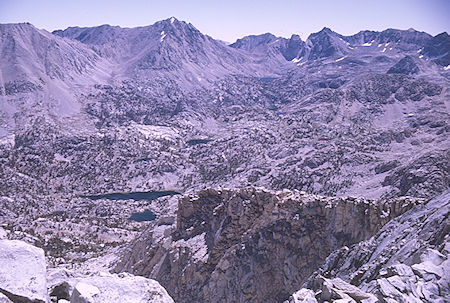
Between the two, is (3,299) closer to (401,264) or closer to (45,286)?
(45,286)

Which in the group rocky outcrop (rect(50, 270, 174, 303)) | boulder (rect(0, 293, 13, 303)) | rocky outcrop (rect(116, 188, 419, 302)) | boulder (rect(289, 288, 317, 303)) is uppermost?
boulder (rect(0, 293, 13, 303))

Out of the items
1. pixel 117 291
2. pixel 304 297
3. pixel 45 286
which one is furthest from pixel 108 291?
pixel 304 297

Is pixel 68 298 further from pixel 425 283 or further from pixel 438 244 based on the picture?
pixel 438 244

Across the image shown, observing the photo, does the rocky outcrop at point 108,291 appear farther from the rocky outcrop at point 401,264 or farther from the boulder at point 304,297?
the rocky outcrop at point 401,264

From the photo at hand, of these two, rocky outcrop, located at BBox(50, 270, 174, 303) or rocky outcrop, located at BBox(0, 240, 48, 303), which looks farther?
rocky outcrop, located at BBox(50, 270, 174, 303)

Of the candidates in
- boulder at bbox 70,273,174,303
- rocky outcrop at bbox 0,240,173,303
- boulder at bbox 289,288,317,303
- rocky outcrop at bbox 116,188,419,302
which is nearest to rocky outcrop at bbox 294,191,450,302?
boulder at bbox 289,288,317,303

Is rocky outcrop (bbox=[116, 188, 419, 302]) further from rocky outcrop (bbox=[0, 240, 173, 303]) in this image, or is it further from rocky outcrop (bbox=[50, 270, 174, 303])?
rocky outcrop (bbox=[0, 240, 173, 303])

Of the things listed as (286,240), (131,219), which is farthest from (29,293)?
(131,219)
